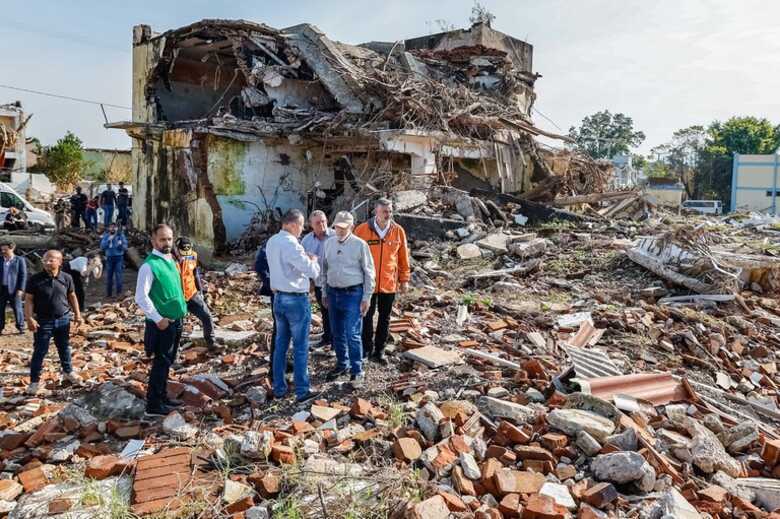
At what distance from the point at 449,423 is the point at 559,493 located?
884 mm

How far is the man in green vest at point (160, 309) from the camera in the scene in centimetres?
454

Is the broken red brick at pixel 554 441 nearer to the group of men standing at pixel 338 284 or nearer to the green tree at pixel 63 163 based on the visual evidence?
the group of men standing at pixel 338 284

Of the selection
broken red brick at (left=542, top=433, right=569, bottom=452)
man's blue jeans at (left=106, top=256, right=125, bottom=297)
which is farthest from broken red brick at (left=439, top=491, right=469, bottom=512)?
man's blue jeans at (left=106, top=256, right=125, bottom=297)

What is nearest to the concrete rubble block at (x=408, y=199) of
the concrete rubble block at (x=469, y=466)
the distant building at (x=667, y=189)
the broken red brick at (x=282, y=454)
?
the broken red brick at (x=282, y=454)

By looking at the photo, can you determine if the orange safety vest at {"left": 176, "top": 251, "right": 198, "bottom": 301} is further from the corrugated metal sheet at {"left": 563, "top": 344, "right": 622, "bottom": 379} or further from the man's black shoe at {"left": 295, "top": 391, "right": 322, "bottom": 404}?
the corrugated metal sheet at {"left": 563, "top": 344, "right": 622, "bottom": 379}

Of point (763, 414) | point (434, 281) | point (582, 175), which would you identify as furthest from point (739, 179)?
point (763, 414)

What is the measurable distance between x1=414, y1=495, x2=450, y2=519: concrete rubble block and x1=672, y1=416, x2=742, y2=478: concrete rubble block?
1.79m

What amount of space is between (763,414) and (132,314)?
27.7 ft


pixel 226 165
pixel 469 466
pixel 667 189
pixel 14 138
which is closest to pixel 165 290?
pixel 469 466

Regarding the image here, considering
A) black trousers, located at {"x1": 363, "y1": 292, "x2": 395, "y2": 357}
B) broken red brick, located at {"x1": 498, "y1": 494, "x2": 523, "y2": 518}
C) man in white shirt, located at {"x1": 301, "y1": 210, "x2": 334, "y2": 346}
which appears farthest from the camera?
man in white shirt, located at {"x1": 301, "y1": 210, "x2": 334, "y2": 346}

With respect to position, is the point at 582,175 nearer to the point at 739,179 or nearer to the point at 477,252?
the point at 477,252

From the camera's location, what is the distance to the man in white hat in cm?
506

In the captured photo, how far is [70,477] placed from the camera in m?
3.77

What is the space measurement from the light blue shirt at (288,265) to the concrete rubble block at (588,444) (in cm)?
229
